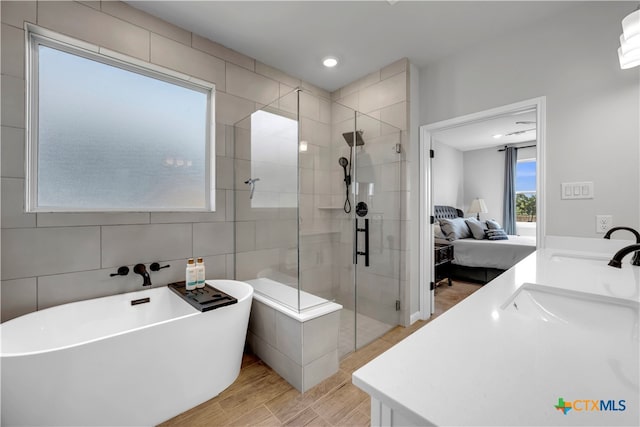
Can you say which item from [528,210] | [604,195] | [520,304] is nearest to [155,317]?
[520,304]

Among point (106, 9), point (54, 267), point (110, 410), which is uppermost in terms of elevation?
point (106, 9)

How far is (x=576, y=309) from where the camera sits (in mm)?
923

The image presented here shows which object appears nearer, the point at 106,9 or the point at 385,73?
the point at 106,9

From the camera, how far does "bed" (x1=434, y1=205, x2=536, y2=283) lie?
154 inches

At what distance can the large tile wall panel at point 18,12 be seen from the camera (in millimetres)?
1573

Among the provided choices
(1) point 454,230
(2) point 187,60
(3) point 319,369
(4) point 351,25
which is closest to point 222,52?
(2) point 187,60

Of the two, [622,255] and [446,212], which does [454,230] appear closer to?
[446,212]

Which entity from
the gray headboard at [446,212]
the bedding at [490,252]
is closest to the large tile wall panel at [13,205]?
the bedding at [490,252]

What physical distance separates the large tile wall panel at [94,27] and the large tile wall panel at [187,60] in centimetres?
7

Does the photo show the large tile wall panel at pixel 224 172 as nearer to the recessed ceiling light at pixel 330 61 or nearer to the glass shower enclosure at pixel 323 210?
the glass shower enclosure at pixel 323 210

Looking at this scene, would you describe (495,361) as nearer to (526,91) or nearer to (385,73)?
(526,91)

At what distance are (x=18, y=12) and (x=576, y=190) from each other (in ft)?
12.2

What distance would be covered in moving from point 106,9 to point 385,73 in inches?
91.2

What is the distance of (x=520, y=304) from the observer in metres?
0.97
